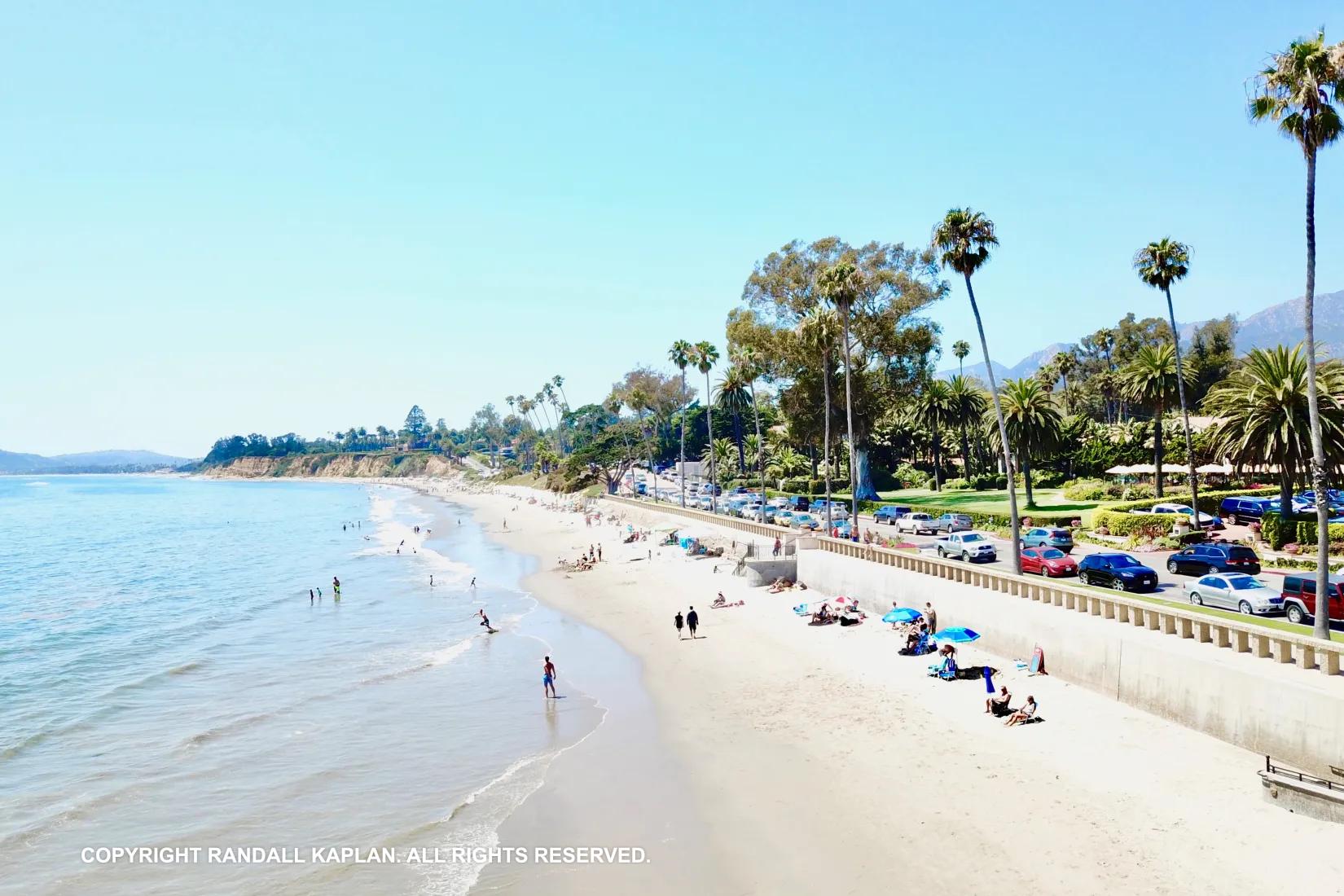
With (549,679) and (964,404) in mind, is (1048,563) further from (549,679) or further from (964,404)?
(964,404)

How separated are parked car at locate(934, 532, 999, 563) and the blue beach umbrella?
1416 centimetres

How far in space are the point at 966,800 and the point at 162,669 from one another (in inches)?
1201

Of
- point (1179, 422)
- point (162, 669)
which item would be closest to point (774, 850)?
point (162, 669)

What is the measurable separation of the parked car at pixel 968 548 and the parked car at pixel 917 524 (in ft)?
40.2

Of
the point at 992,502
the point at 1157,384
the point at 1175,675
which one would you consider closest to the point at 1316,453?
the point at 1175,675

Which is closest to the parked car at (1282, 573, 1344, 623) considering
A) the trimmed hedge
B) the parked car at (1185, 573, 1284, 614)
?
the parked car at (1185, 573, 1284, 614)

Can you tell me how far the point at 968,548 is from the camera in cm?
3950

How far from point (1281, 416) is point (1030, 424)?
26162mm

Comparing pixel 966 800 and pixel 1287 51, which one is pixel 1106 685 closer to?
pixel 966 800

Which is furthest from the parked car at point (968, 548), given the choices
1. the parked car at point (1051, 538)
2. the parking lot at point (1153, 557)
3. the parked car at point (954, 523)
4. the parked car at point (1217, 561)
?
the parked car at point (954, 523)

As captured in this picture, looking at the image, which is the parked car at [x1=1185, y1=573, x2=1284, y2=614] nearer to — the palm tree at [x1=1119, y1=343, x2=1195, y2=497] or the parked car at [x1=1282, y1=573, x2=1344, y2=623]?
the parked car at [x1=1282, y1=573, x2=1344, y2=623]

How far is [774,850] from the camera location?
51.8 feet

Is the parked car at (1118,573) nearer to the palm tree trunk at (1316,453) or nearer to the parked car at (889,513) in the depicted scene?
the palm tree trunk at (1316,453)

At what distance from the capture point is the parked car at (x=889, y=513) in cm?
6097
